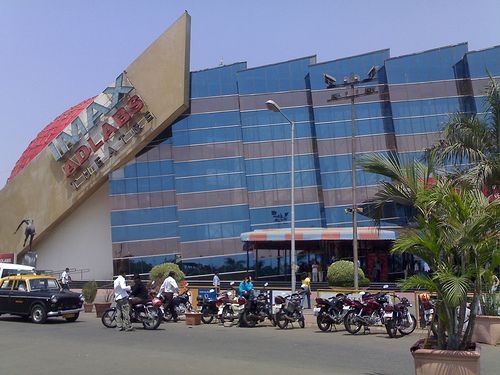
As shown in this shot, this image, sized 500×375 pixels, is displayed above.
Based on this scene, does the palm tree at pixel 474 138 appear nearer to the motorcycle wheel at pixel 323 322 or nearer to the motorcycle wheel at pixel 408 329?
the motorcycle wheel at pixel 408 329

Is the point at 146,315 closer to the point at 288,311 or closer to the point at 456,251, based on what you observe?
the point at 288,311

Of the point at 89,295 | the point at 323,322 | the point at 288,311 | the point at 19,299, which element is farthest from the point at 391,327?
the point at 89,295

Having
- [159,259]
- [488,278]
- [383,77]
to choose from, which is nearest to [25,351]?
[488,278]

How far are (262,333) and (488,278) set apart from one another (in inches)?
373

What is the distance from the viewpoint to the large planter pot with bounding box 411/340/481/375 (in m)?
7.14

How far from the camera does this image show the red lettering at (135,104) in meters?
41.7

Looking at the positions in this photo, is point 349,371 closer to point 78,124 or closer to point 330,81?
point 330,81

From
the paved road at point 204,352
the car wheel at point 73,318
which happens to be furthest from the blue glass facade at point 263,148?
the paved road at point 204,352

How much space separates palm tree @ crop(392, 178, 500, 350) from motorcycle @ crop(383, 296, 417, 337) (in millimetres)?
7318

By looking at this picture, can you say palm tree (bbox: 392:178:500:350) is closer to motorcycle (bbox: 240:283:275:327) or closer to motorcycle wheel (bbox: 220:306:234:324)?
motorcycle (bbox: 240:283:275:327)

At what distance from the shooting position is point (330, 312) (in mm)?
16859

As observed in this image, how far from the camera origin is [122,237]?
42312 millimetres

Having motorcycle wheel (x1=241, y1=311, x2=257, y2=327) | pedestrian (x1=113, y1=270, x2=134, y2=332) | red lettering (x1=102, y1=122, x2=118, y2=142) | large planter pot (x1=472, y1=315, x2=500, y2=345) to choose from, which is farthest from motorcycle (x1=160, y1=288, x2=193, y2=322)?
red lettering (x1=102, y1=122, x2=118, y2=142)

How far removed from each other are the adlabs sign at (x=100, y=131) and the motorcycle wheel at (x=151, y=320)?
86.0 ft
